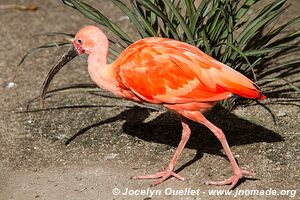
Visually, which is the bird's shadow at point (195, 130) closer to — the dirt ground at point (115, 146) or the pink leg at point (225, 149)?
the dirt ground at point (115, 146)

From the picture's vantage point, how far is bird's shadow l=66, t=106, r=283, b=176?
572 cm

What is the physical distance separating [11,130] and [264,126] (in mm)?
2343

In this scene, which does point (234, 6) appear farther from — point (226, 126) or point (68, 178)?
point (68, 178)

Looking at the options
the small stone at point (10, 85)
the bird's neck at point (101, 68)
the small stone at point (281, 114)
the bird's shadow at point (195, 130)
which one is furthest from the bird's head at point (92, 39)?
the small stone at point (10, 85)

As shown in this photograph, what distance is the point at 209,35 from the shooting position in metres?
6.05

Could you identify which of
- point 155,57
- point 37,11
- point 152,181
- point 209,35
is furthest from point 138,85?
point 37,11

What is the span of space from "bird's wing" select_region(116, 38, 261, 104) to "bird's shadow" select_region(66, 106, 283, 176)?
75 centimetres

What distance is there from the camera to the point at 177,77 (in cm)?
503

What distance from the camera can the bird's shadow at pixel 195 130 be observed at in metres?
5.72

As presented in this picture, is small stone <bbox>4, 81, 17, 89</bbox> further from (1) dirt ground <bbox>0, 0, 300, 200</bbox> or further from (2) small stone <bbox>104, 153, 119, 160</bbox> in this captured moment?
(2) small stone <bbox>104, 153, 119, 160</bbox>

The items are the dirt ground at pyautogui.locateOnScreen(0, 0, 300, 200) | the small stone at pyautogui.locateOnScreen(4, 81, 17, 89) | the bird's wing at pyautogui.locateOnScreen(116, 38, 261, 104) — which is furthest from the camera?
the small stone at pyautogui.locateOnScreen(4, 81, 17, 89)

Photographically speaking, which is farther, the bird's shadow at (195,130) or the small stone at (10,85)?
the small stone at (10,85)

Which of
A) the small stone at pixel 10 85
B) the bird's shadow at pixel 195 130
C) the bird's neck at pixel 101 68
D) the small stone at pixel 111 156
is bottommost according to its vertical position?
the small stone at pixel 10 85

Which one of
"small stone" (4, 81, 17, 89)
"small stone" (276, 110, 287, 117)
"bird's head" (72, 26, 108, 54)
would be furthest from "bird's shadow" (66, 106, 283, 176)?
"small stone" (4, 81, 17, 89)
